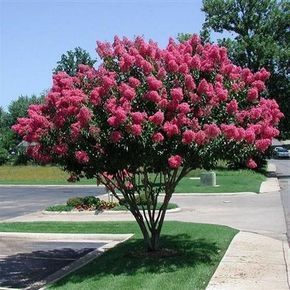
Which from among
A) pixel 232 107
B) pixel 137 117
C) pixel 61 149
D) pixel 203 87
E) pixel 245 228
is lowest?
A: pixel 245 228

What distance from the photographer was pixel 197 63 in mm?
9695

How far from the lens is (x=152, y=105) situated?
922 centimetres

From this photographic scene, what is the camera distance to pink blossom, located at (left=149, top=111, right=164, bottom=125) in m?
8.77

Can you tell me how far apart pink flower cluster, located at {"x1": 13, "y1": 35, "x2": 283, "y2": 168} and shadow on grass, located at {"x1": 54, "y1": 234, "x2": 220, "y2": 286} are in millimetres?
1868

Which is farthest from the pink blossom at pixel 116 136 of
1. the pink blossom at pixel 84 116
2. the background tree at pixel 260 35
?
the background tree at pixel 260 35

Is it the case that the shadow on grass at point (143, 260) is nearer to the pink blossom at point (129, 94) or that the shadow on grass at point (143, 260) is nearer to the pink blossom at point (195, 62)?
the pink blossom at point (129, 94)

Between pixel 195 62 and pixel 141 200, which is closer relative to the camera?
pixel 195 62

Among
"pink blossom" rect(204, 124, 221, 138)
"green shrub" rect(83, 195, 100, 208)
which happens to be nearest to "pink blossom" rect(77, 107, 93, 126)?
"pink blossom" rect(204, 124, 221, 138)

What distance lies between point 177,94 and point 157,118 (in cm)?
56

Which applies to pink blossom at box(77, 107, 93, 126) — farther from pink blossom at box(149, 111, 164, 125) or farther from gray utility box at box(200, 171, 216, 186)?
gray utility box at box(200, 171, 216, 186)

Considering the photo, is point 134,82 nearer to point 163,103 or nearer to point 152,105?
point 152,105

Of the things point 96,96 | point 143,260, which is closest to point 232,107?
point 96,96

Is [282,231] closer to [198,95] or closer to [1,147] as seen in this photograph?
[198,95]

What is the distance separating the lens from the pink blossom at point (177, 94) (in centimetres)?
899
